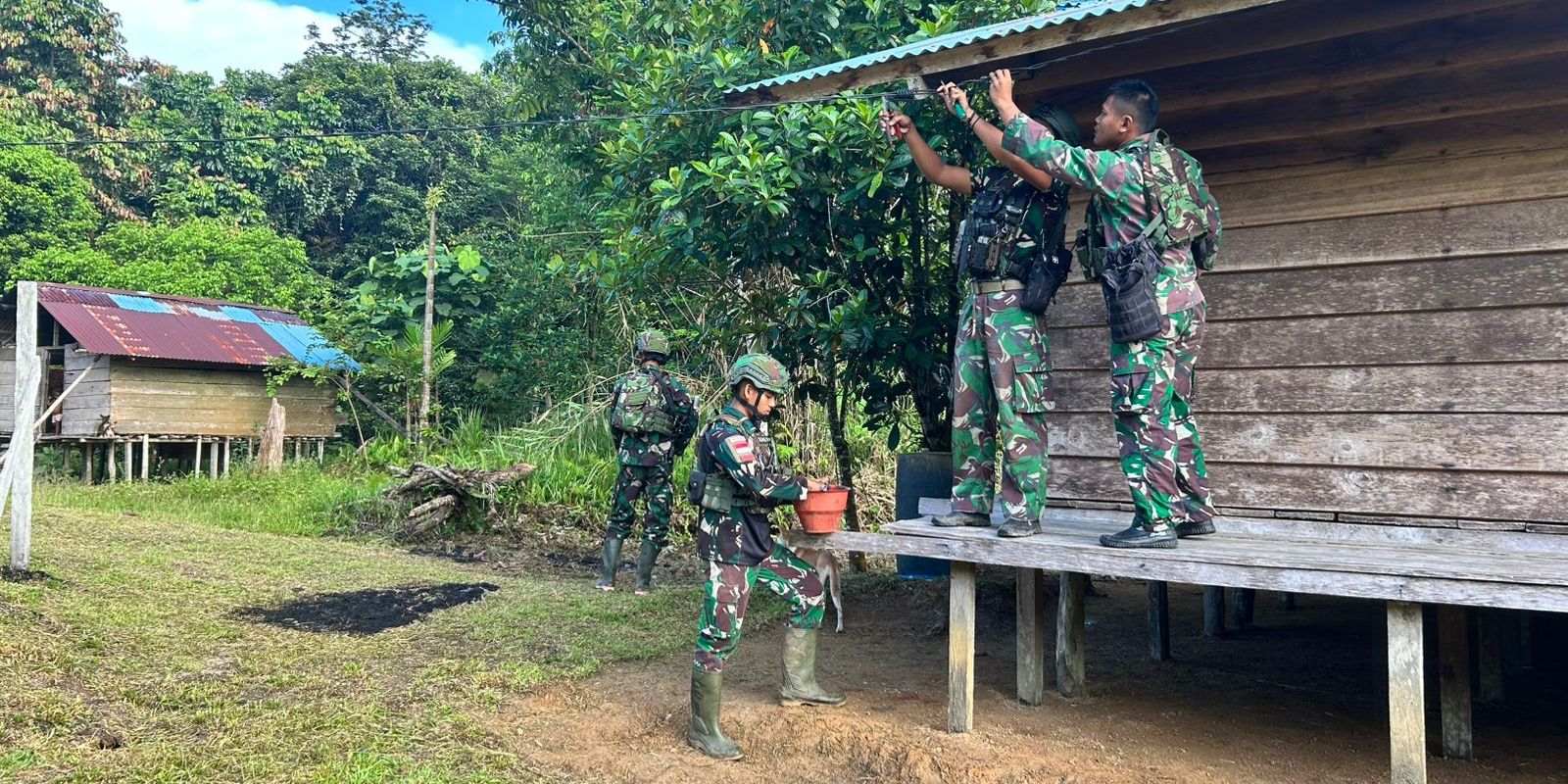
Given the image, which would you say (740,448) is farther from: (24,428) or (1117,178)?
(24,428)

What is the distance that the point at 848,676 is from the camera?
6137 mm

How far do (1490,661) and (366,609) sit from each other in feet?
23.6

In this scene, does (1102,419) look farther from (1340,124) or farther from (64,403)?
(64,403)

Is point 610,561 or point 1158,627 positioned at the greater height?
point 610,561

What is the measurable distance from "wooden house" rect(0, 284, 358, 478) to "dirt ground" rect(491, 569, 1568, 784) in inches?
572

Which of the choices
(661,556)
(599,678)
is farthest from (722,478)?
(661,556)

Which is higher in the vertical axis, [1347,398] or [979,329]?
[979,329]

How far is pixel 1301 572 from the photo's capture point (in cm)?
378

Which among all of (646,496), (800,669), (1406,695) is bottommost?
(800,669)

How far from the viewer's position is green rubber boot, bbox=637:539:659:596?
8656mm

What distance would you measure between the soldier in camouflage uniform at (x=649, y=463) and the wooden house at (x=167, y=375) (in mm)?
11327

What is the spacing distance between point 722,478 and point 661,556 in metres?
6.40

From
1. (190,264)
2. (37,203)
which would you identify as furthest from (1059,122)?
(37,203)

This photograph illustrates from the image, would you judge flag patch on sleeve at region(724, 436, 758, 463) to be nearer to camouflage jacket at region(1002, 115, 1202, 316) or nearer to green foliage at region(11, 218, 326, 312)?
camouflage jacket at region(1002, 115, 1202, 316)
